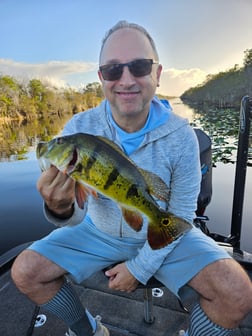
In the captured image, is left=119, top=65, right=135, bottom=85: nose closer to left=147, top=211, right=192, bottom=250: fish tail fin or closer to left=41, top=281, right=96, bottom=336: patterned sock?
left=147, top=211, right=192, bottom=250: fish tail fin

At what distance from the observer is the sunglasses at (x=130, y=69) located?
1.80 metres

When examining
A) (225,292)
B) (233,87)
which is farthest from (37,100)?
(225,292)

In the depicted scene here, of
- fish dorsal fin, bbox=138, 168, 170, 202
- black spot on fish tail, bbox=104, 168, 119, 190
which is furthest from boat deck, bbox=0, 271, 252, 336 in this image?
black spot on fish tail, bbox=104, 168, 119, 190

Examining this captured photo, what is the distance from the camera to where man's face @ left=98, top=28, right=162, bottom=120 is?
181 cm

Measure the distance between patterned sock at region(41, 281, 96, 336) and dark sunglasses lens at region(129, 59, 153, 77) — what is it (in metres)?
1.48

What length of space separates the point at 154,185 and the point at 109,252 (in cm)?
66

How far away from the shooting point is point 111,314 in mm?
2307

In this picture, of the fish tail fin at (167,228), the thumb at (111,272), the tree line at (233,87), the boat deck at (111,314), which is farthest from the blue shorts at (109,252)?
the tree line at (233,87)

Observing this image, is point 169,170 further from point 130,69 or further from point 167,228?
point 130,69

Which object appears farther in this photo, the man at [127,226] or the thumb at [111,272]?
the thumb at [111,272]

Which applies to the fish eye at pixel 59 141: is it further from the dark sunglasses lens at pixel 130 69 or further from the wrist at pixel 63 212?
the dark sunglasses lens at pixel 130 69

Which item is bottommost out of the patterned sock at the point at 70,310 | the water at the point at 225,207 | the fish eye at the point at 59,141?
the water at the point at 225,207

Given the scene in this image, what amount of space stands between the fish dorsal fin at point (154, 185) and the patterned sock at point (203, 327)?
69 centimetres

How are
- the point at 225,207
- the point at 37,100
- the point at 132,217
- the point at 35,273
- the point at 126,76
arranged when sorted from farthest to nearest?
the point at 37,100 < the point at 225,207 < the point at 126,76 < the point at 35,273 < the point at 132,217
